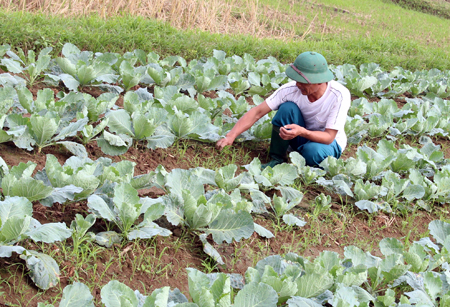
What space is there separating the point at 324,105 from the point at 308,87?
0.24 meters

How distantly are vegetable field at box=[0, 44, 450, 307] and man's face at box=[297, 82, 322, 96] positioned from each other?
52 cm

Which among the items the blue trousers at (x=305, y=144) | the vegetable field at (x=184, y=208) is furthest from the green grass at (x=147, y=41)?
the blue trousers at (x=305, y=144)

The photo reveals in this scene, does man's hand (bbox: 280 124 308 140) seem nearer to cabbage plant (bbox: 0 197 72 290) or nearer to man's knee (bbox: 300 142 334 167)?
man's knee (bbox: 300 142 334 167)

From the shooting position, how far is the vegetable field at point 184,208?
200 cm

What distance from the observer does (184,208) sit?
96.2 inches

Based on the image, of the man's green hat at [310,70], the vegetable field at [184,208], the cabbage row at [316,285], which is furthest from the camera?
the man's green hat at [310,70]

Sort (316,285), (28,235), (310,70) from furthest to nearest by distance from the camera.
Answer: (310,70), (316,285), (28,235)

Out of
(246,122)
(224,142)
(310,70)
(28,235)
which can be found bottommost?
(224,142)

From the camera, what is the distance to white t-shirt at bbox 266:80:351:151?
3.37 m

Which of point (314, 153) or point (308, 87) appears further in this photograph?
point (314, 153)

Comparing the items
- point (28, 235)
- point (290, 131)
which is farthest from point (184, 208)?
point (290, 131)

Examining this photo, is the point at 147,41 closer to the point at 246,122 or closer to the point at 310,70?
the point at 246,122

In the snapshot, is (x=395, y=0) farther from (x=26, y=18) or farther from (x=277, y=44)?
(x=26, y=18)

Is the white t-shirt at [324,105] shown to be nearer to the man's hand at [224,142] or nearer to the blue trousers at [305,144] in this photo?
the blue trousers at [305,144]
